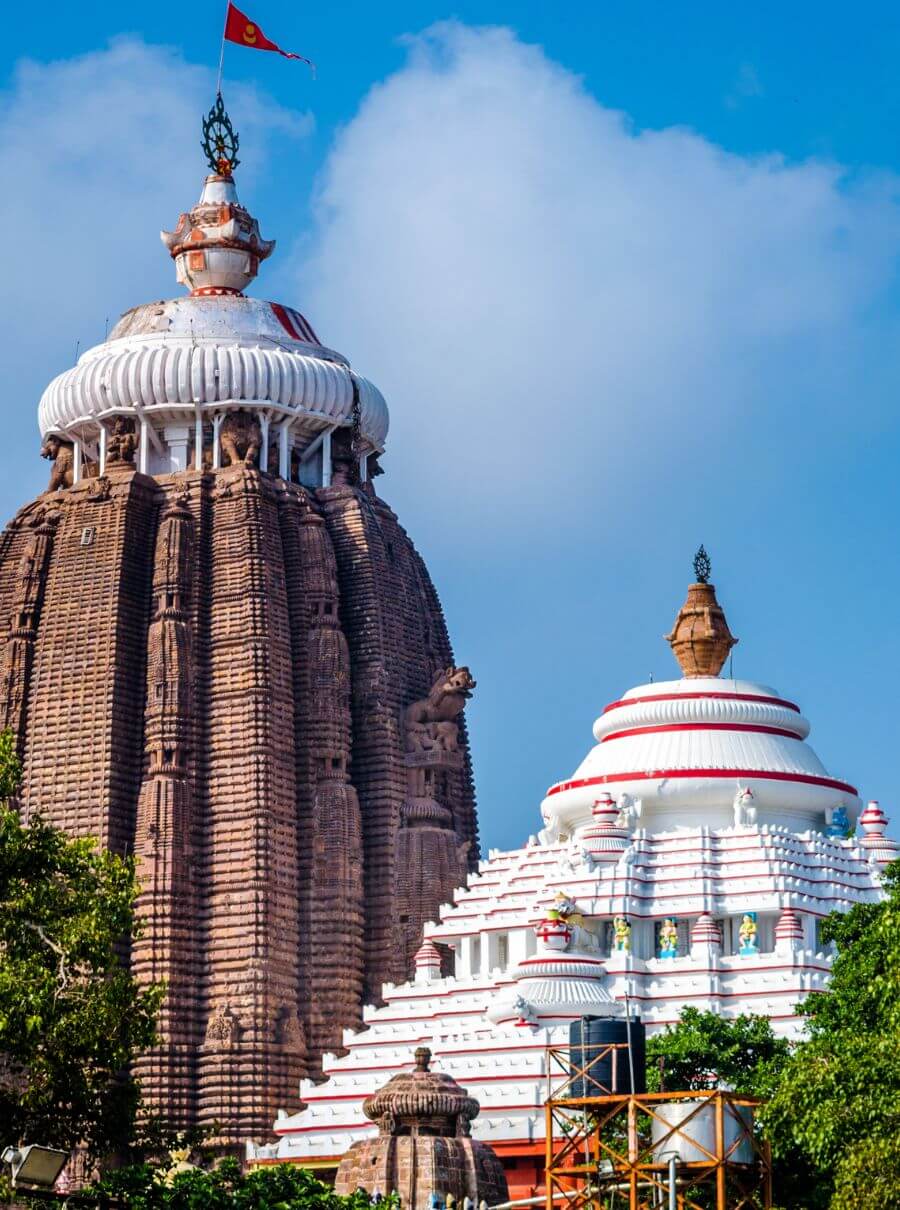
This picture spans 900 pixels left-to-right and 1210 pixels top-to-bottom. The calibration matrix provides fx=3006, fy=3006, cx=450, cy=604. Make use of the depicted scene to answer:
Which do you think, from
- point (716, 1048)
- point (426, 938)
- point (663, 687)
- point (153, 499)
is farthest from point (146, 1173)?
point (153, 499)

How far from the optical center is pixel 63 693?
80.2 metres

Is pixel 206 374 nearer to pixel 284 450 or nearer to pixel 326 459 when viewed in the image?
pixel 284 450

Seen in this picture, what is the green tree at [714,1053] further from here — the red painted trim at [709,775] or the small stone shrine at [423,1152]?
the red painted trim at [709,775]

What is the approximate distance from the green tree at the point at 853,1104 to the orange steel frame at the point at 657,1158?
89 cm

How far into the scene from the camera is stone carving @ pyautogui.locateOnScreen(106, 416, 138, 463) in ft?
279

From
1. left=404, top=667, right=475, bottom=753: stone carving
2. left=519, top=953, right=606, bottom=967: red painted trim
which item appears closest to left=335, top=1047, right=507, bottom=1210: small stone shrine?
left=519, top=953, right=606, bottom=967: red painted trim

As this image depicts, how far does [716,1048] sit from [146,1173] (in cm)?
1318

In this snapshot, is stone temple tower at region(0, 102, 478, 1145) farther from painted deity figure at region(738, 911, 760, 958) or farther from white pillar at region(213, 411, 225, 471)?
painted deity figure at region(738, 911, 760, 958)

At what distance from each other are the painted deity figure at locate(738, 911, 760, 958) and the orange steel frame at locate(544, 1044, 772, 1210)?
60.4ft

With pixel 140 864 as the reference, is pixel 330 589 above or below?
above

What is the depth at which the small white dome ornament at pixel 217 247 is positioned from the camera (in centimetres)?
8856

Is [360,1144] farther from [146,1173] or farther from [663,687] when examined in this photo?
[663,687]

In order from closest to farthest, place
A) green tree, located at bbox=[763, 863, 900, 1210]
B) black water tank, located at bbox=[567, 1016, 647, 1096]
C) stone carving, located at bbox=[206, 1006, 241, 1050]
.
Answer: green tree, located at bbox=[763, 863, 900, 1210], black water tank, located at bbox=[567, 1016, 647, 1096], stone carving, located at bbox=[206, 1006, 241, 1050]

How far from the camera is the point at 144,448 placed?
85375mm
